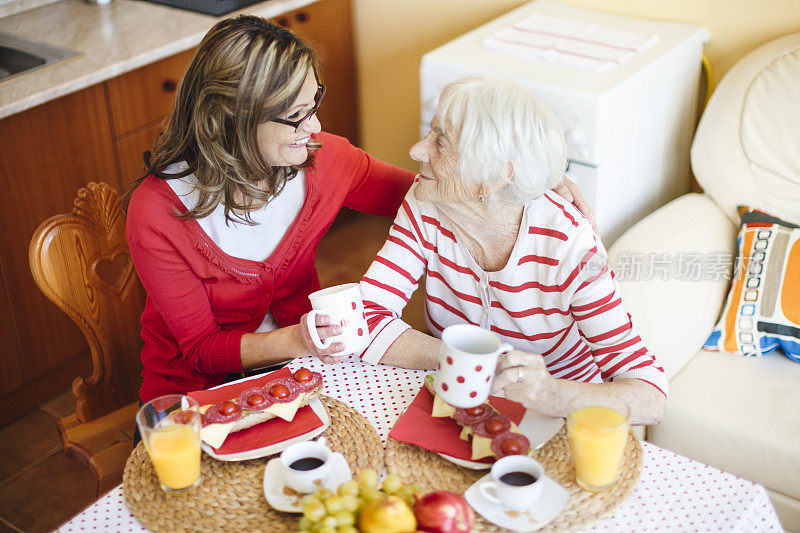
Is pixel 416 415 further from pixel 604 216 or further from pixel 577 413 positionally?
pixel 604 216

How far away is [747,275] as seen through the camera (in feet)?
6.68

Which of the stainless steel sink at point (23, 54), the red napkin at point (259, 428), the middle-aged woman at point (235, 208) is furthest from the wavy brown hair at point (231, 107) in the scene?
the stainless steel sink at point (23, 54)

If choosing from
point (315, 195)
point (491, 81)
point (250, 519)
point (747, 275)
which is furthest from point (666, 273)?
point (250, 519)

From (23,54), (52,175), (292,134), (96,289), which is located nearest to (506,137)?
(292,134)

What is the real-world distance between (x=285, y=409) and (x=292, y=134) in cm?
55

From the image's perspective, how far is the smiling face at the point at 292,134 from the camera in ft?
5.10

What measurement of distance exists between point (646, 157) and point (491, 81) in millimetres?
1010

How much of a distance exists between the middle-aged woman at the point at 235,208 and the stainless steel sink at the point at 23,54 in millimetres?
1116

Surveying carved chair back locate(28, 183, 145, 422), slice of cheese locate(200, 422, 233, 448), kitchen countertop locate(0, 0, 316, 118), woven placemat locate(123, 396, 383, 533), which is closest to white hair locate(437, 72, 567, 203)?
woven placemat locate(123, 396, 383, 533)

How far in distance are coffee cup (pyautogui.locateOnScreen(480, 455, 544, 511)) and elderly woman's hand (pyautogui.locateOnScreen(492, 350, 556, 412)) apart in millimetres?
145

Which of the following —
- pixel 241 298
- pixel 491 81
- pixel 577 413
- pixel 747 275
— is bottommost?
pixel 747 275

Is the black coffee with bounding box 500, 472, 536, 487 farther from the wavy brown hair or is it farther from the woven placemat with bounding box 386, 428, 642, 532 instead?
the wavy brown hair

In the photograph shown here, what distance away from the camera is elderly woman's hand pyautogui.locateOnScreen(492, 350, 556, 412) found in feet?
4.18

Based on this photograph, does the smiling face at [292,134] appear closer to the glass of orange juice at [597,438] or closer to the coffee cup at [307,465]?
the coffee cup at [307,465]
